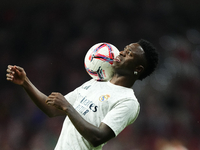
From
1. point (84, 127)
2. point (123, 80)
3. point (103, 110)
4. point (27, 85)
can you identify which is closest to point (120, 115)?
point (103, 110)

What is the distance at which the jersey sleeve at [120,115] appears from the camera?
8.43 ft

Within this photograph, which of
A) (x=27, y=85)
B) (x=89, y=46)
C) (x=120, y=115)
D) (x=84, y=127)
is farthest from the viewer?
(x=89, y=46)

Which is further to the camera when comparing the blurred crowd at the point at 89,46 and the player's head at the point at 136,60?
the blurred crowd at the point at 89,46

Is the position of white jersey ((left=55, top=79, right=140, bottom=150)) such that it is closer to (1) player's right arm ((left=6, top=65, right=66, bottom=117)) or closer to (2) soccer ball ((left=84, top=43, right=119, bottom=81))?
(2) soccer ball ((left=84, top=43, right=119, bottom=81))

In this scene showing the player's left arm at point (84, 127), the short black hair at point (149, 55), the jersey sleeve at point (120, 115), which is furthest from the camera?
the short black hair at point (149, 55)

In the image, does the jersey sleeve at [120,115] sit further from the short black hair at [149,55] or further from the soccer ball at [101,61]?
the short black hair at [149,55]

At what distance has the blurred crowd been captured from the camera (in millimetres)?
6988

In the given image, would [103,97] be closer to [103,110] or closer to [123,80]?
[103,110]

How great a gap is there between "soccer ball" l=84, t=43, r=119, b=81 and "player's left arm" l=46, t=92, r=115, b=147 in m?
0.66

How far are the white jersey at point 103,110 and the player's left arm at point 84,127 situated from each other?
0.09 metres

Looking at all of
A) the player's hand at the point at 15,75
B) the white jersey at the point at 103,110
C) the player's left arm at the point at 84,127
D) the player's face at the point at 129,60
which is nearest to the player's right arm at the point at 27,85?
the player's hand at the point at 15,75

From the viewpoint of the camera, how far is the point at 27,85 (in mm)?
3109

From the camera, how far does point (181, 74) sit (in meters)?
7.66

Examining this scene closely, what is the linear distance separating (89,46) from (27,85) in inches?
191
